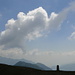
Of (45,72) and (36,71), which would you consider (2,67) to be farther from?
(45,72)

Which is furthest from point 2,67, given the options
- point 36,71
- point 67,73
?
point 67,73

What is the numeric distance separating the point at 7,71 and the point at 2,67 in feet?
2.66

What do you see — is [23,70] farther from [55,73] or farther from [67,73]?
[67,73]

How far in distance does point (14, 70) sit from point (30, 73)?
8.60ft

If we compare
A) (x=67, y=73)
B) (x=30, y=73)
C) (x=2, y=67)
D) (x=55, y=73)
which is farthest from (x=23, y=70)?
(x=67, y=73)

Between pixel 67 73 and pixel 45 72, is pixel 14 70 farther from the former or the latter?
pixel 67 73

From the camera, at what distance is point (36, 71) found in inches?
888

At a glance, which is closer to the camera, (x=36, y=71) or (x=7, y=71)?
(x=7, y=71)

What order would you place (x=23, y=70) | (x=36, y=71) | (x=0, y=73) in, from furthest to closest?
(x=36, y=71) → (x=23, y=70) → (x=0, y=73)

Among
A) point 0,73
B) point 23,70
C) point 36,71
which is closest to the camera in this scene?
point 0,73

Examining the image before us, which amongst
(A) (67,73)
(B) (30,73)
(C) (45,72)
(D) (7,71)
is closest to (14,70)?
(D) (7,71)

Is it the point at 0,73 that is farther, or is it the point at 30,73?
the point at 30,73

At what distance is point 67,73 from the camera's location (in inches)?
931

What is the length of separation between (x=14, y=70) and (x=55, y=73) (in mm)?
6404
